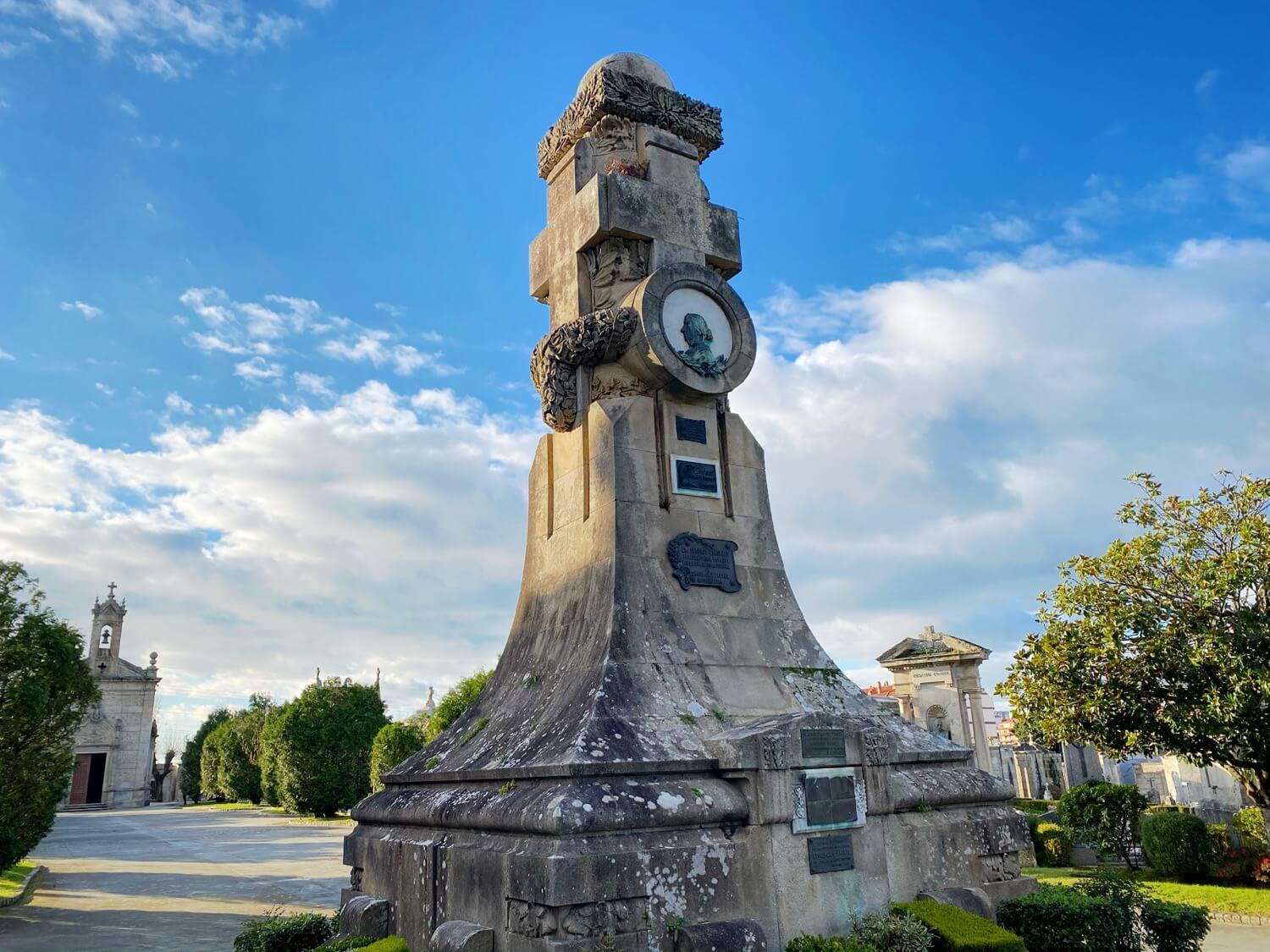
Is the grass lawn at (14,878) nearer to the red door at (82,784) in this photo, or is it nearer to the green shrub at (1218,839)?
the green shrub at (1218,839)

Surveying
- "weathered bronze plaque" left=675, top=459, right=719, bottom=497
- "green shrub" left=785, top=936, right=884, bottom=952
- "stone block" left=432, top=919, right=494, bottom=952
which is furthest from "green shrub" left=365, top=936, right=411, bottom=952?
"weathered bronze plaque" left=675, top=459, right=719, bottom=497

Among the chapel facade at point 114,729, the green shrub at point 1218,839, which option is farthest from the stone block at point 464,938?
the chapel facade at point 114,729

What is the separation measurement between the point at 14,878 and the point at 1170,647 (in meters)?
21.2

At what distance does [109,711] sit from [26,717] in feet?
156

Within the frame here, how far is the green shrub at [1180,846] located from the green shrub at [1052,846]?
2.53 meters

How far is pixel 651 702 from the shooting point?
731 cm

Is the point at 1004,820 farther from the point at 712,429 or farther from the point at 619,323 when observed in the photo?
the point at 619,323

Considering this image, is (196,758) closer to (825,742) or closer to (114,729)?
(114,729)

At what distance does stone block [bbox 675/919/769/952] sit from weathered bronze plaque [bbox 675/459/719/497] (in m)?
3.96

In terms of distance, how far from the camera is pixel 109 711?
5559 cm

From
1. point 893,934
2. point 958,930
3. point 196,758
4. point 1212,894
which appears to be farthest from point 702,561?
point 196,758

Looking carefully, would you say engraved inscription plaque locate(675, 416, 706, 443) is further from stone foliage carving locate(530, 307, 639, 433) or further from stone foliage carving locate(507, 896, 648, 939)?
stone foliage carving locate(507, 896, 648, 939)

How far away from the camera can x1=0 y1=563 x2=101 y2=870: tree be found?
48.4 ft

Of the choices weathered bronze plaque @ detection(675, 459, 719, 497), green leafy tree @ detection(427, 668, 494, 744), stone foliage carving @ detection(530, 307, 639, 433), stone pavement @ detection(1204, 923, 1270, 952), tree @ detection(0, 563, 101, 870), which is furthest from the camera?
green leafy tree @ detection(427, 668, 494, 744)
